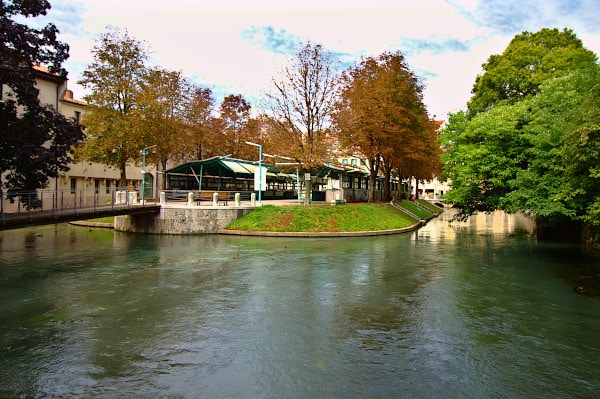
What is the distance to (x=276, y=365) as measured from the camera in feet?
24.3

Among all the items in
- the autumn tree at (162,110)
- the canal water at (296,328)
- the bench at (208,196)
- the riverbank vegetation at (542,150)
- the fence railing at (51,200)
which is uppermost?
the autumn tree at (162,110)

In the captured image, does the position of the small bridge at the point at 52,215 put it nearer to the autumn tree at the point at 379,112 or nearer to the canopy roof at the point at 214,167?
the canopy roof at the point at 214,167

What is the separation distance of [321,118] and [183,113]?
15.9 metres

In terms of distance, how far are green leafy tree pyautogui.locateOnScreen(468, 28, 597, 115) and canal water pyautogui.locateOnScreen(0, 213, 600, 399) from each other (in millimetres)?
20488

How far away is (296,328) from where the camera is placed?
30.8ft

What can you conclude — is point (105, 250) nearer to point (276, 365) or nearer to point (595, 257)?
point (276, 365)

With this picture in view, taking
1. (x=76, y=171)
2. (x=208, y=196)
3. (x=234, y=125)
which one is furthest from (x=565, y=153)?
(x=76, y=171)

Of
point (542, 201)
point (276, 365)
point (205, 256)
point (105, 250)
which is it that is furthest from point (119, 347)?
point (542, 201)

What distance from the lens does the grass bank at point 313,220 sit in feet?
97.2

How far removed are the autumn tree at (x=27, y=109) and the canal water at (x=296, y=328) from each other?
13.5ft

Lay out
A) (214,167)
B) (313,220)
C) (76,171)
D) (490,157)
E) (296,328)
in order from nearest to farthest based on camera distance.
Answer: (296,328) < (490,157) < (313,220) < (214,167) < (76,171)

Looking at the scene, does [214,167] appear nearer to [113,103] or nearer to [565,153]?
[113,103]

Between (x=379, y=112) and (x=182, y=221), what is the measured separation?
20101 mm

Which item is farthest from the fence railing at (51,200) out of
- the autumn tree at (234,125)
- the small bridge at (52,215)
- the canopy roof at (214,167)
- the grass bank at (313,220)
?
the autumn tree at (234,125)
